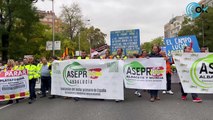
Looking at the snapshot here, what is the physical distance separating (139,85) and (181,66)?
1556 millimetres

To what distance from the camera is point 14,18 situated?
33875 mm

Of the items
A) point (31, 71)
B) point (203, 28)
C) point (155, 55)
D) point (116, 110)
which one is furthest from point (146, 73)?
point (203, 28)

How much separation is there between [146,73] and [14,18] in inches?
999

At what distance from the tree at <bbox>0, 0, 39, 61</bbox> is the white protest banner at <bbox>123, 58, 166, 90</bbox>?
23715 mm

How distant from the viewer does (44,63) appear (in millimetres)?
12992

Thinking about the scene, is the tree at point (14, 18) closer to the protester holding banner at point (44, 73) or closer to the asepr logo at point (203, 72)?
the protester holding banner at point (44, 73)

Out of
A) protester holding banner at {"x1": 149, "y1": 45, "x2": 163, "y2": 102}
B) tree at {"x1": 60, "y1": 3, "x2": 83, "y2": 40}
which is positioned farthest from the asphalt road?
tree at {"x1": 60, "y1": 3, "x2": 83, "y2": 40}

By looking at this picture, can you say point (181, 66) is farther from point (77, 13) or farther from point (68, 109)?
point (77, 13)

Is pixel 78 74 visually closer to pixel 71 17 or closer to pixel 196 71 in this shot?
pixel 196 71

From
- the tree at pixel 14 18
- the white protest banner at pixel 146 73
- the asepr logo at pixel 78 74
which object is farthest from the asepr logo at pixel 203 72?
the tree at pixel 14 18

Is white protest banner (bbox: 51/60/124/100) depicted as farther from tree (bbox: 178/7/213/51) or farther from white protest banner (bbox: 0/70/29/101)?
tree (bbox: 178/7/213/51)

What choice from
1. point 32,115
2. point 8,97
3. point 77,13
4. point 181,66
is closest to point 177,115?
point 181,66

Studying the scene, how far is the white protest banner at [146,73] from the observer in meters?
11.3

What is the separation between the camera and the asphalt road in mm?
8320
